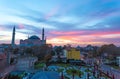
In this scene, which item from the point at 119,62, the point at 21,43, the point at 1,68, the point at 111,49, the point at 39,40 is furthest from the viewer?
the point at 21,43

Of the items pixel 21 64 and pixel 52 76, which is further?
pixel 21 64

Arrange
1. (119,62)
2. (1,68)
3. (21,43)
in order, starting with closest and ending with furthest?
(1,68)
(119,62)
(21,43)

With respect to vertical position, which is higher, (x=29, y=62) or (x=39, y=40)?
(x=39, y=40)

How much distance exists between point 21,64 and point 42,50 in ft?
52.3

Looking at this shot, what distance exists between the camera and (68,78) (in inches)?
667

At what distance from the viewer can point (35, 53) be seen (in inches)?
1714

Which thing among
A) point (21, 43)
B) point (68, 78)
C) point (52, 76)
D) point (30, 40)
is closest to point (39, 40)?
point (30, 40)

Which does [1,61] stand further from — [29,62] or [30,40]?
[30,40]

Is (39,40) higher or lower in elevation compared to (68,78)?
higher

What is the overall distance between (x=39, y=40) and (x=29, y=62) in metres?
42.3

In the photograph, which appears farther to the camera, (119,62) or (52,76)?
(119,62)

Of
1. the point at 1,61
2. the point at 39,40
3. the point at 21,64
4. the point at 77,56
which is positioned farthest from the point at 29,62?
the point at 39,40

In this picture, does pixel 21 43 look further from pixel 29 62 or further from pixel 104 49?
pixel 29 62

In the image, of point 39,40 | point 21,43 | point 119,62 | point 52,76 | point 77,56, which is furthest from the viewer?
point 21,43
